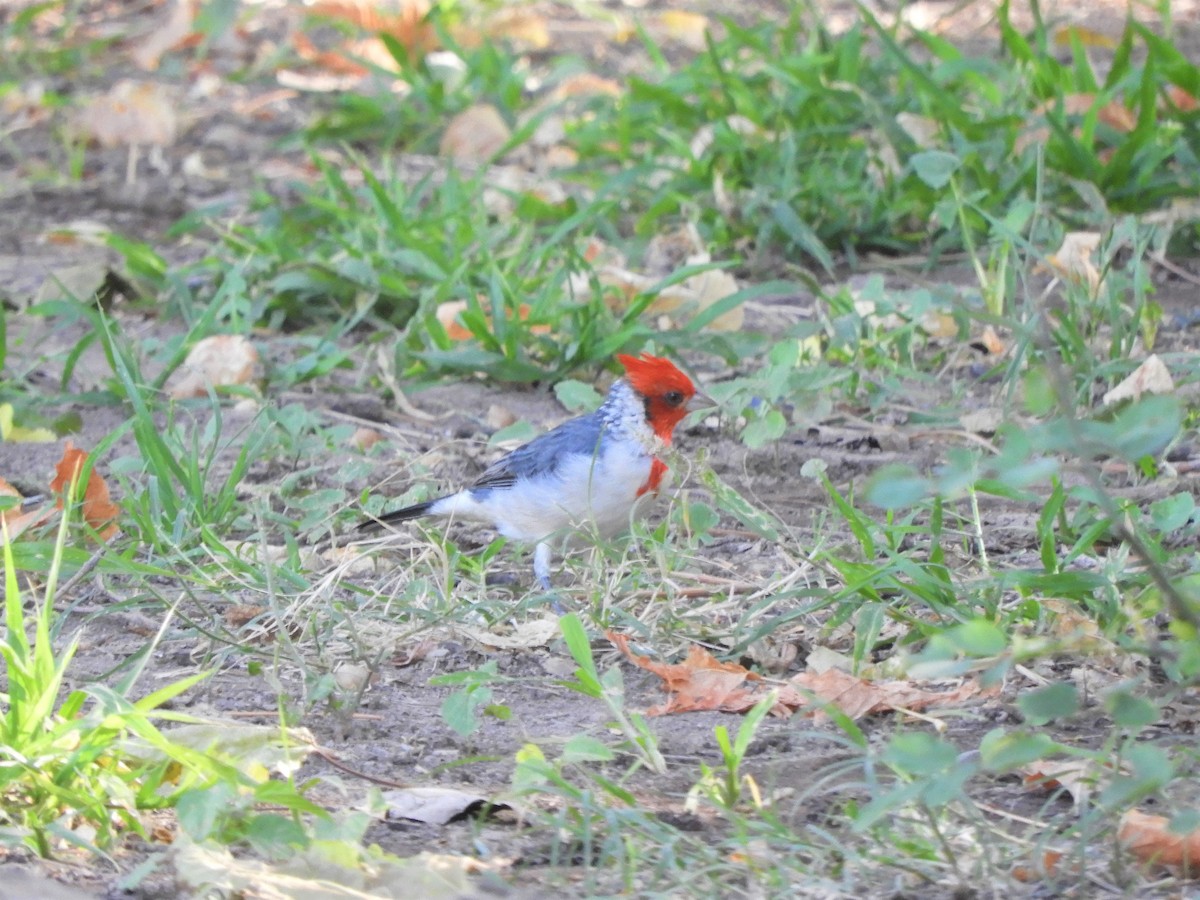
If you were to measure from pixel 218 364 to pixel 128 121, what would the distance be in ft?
10.3

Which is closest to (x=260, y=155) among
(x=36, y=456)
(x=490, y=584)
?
(x=36, y=456)

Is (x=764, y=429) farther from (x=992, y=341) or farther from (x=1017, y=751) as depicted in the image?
(x=1017, y=751)

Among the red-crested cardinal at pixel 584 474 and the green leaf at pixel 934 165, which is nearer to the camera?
the red-crested cardinal at pixel 584 474

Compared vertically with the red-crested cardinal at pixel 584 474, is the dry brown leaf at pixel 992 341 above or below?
below

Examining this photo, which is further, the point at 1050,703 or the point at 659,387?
the point at 659,387

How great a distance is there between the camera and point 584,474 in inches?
164

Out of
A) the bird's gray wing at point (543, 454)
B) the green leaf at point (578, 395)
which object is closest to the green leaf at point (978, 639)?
the bird's gray wing at point (543, 454)

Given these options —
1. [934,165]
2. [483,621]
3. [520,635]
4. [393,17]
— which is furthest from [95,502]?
[393,17]

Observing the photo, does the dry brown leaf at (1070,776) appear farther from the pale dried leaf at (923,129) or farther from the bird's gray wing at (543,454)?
the pale dried leaf at (923,129)

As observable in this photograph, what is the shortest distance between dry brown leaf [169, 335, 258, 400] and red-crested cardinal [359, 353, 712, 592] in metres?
1.01

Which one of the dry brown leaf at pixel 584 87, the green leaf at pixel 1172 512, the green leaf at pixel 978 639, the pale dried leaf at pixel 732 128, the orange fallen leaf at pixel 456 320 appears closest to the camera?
the green leaf at pixel 978 639

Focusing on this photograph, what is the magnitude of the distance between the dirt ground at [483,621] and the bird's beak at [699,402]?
137 mm

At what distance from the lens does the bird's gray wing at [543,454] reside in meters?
4.21

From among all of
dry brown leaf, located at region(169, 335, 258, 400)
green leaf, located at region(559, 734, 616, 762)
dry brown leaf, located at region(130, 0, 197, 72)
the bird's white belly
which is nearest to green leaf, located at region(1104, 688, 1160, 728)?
green leaf, located at region(559, 734, 616, 762)
